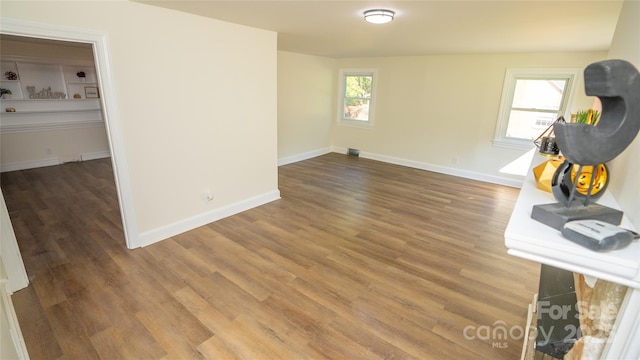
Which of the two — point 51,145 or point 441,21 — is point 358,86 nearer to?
point 441,21

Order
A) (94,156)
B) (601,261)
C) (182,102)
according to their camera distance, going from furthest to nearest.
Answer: (94,156)
(182,102)
(601,261)

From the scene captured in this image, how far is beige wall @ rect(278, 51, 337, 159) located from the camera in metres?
5.75

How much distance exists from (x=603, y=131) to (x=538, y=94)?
491 cm

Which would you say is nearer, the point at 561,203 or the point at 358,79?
the point at 561,203

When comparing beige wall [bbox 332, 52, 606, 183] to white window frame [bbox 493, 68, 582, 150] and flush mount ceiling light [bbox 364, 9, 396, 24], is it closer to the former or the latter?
white window frame [bbox 493, 68, 582, 150]

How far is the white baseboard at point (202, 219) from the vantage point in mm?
3002

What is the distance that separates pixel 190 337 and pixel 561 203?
2122 millimetres

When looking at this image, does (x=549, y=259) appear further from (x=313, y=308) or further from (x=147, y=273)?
(x=147, y=273)

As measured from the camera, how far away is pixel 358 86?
670 cm

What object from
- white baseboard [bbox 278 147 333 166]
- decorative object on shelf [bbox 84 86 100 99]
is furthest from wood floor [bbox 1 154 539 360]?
decorative object on shelf [bbox 84 86 100 99]

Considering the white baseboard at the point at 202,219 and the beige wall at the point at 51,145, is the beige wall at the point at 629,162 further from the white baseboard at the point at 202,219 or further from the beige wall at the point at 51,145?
the beige wall at the point at 51,145

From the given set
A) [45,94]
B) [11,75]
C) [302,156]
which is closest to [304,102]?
[302,156]

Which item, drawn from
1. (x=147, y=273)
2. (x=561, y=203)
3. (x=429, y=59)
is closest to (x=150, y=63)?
(x=147, y=273)

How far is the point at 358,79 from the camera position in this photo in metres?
6.67
